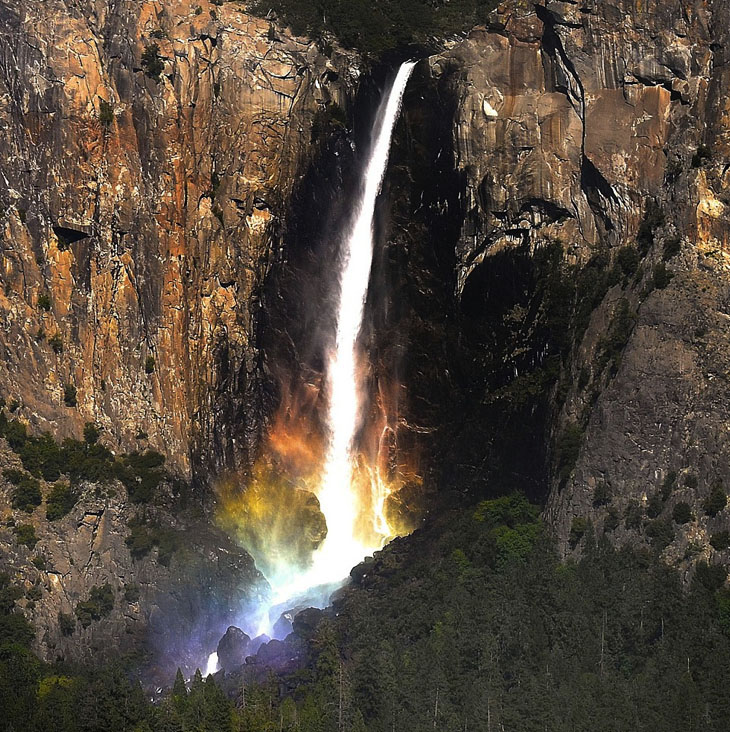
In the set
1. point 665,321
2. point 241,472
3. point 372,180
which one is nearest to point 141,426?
point 241,472

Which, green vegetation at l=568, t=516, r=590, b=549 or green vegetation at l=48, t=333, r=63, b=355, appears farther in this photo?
green vegetation at l=48, t=333, r=63, b=355

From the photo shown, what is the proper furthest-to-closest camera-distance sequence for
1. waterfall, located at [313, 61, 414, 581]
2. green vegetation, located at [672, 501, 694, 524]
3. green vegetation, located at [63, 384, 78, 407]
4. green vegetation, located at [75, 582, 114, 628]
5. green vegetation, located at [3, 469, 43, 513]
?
1. waterfall, located at [313, 61, 414, 581]
2. green vegetation, located at [63, 384, 78, 407]
3. green vegetation, located at [3, 469, 43, 513]
4. green vegetation, located at [75, 582, 114, 628]
5. green vegetation, located at [672, 501, 694, 524]

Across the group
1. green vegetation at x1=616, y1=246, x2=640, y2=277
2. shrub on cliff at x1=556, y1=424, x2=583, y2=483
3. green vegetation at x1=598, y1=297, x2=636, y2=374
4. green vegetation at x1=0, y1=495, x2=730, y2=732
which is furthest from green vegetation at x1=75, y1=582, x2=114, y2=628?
green vegetation at x1=616, y1=246, x2=640, y2=277

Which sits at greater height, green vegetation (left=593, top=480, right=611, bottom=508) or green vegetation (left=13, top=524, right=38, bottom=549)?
green vegetation (left=13, top=524, right=38, bottom=549)

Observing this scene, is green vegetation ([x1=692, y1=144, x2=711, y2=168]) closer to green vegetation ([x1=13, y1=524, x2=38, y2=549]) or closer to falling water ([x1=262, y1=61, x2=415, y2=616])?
falling water ([x1=262, y1=61, x2=415, y2=616])

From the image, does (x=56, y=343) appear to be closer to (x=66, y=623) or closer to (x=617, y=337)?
(x=66, y=623)

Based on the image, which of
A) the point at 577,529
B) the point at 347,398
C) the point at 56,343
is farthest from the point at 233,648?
the point at 56,343

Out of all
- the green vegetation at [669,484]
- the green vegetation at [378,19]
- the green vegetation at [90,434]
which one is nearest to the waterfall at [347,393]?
the green vegetation at [378,19]
